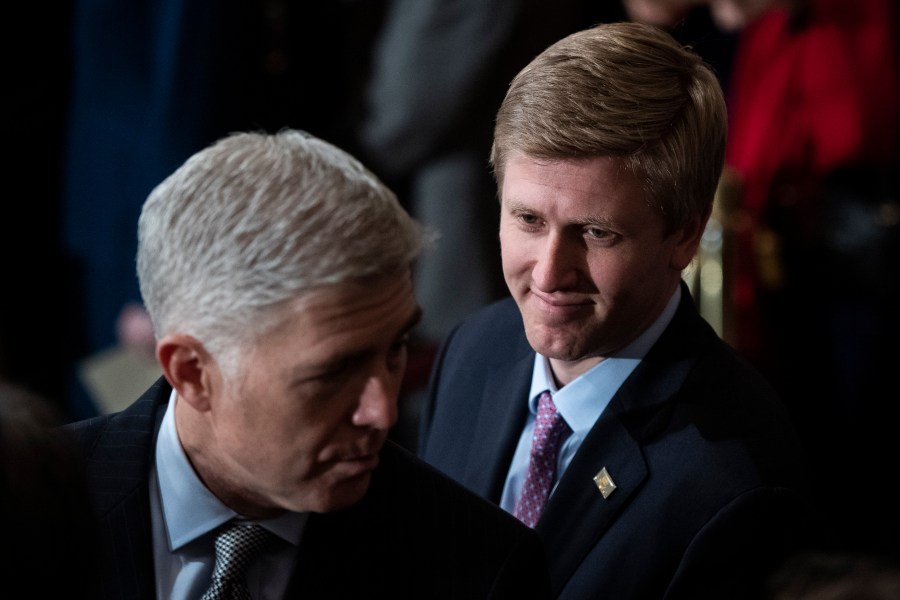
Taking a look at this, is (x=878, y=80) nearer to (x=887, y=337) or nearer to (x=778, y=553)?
(x=887, y=337)

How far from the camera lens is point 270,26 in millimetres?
4301

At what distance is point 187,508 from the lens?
5.91ft

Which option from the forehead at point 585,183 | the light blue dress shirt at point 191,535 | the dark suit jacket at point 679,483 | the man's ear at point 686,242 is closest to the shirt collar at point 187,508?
the light blue dress shirt at point 191,535

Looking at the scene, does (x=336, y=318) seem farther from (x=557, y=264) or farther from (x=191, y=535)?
(x=557, y=264)

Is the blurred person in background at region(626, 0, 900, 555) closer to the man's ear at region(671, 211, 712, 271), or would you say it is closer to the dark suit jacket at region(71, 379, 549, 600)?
the man's ear at region(671, 211, 712, 271)

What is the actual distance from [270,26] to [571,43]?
93.0 inches

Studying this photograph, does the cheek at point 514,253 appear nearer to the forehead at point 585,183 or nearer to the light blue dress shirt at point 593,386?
the forehead at point 585,183

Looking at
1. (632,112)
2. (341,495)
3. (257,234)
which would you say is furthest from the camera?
(632,112)

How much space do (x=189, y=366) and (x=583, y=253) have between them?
2.26ft

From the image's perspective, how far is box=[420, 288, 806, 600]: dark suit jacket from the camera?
205cm

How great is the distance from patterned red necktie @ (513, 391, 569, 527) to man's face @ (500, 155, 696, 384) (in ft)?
0.51

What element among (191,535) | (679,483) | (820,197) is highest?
(191,535)

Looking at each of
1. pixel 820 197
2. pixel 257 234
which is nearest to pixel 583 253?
pixel 257 234

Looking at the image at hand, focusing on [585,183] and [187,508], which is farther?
[585,183]
